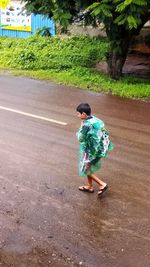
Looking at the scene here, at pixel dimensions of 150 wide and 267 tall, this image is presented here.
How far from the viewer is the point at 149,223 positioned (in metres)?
5.98

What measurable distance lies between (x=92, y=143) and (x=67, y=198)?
0.91 meters

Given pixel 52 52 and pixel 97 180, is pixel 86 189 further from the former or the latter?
pixel 52 52

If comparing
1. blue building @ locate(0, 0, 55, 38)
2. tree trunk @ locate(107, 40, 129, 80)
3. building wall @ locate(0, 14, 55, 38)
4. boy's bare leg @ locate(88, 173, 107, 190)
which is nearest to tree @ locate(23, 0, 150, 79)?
tree trunk @ locate(107, 40, 129, 80)

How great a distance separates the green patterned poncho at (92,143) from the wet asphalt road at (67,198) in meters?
0.46

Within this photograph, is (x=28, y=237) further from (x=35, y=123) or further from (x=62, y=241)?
(x=35, y=123)

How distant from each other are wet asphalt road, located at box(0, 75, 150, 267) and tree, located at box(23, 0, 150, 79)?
3234 millimetres

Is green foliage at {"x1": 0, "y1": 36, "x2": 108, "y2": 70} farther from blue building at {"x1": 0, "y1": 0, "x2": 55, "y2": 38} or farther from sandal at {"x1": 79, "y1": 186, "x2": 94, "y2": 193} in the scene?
sandal at {"x1": 79, "y1": 186, "x2": 94, "y2": 193}

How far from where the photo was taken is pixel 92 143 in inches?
263

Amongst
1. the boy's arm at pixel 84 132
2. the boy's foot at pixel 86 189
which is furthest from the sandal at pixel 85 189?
the boy's arm at pixel 84 132

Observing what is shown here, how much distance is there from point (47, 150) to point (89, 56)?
37.9ft

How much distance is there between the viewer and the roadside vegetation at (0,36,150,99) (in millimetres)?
14571

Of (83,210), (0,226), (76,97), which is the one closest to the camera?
(0,226)

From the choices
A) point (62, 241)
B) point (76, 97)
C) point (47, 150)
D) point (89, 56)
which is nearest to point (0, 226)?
point (62, 241)

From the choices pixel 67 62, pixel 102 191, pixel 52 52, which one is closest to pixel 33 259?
pixel 102 191
